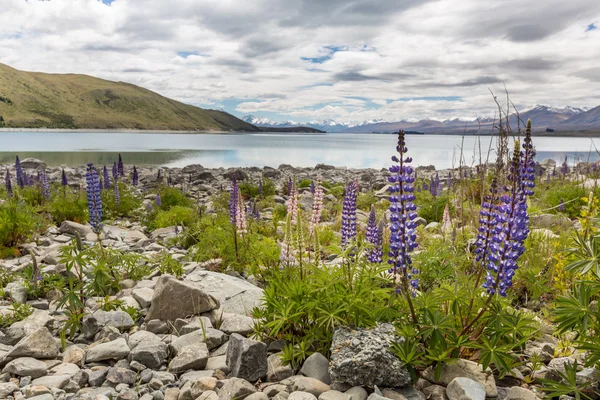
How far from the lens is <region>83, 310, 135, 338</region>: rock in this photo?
17.9 ft

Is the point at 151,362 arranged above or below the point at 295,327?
below

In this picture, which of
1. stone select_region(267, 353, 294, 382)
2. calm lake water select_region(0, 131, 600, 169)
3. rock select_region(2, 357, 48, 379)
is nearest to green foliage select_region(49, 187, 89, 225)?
rock select_region(2, 357, 48, 379)

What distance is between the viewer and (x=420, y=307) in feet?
13.3

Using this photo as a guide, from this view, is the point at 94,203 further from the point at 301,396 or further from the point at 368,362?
the point at 368,362

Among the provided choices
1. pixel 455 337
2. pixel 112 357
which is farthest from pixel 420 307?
pixel 112 357

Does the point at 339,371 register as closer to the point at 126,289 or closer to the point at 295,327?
the point at 295,327

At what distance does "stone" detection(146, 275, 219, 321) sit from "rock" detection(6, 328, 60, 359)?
3.89 ft

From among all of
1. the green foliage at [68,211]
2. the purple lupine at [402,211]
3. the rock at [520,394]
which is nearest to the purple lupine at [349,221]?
the purple lupine at [402,211]

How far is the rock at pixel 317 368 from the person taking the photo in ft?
13.9

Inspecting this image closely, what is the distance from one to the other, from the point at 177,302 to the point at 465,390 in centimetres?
365

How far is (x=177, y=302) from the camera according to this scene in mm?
5719

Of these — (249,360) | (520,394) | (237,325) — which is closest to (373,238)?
(237,325)

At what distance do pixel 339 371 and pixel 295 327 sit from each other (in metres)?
0.92

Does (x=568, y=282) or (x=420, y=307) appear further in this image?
(x=568, y=282)
